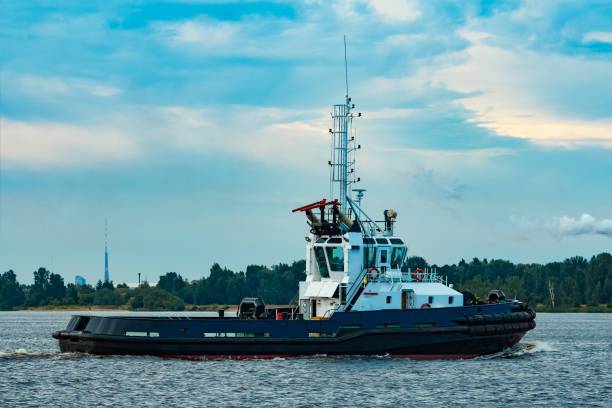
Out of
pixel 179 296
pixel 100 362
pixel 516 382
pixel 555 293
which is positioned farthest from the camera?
pixel 179 296

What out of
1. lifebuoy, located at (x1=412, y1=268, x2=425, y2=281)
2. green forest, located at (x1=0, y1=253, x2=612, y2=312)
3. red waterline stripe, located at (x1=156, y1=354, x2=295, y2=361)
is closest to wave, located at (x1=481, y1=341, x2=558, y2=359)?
lifebuoy, located at (x1=412, y1=268, x2=425, y2=281)

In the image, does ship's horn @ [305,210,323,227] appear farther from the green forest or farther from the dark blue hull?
the green forest

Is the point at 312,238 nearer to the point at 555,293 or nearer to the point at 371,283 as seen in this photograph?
the point at 371,283

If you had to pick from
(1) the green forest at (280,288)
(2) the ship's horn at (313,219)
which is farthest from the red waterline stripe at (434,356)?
(1) the green forest at (280,288)

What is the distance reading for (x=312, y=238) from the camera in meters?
34.3

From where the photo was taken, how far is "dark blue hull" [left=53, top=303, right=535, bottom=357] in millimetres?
31734

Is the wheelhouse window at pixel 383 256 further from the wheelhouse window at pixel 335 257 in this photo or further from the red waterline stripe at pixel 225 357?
the red waterline stripe at pixel 225 357

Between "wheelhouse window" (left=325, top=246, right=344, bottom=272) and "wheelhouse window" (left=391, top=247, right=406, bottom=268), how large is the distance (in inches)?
82.5

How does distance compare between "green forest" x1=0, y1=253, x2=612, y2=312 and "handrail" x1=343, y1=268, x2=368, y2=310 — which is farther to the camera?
"green forest" x1=0, y1=253, x2=612, y2=312

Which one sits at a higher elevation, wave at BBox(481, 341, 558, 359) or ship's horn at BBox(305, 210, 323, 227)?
ship's horn at BBox(305, 210, 323, 227)

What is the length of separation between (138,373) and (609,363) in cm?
2149

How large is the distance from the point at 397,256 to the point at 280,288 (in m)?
93.4

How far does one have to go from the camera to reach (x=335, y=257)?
33625mm

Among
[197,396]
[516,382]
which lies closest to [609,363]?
[516,382]
